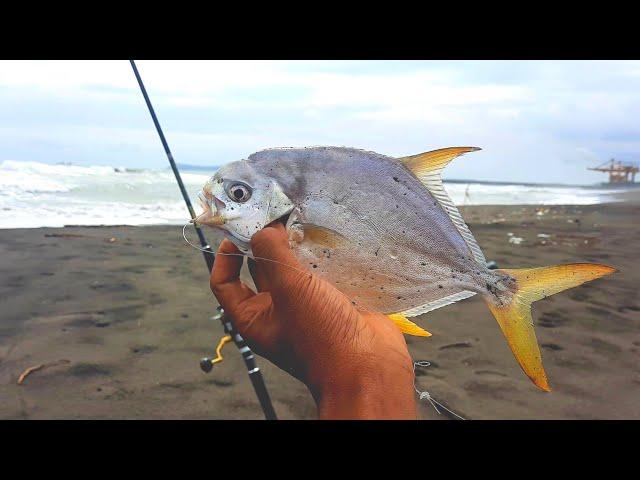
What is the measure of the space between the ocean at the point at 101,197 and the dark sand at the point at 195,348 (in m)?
0.58

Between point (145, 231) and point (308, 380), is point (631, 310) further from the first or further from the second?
point (145, 231)

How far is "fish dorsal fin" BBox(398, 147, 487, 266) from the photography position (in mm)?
985

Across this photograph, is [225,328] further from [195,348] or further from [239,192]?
[195,348]

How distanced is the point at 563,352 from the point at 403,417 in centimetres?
289

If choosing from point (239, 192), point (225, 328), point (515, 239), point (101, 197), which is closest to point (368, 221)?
point (239, 192)

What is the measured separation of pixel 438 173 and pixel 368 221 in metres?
0.18

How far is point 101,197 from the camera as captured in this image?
23.3 ft

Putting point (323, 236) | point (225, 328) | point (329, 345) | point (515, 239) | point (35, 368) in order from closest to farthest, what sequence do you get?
point (323, 236)
point (329, 345)
point (225, 328)
point (35, 368)
point (515, 239)

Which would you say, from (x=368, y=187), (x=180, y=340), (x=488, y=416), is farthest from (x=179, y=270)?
(x=368, y=187)

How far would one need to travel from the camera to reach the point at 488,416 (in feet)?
10.0

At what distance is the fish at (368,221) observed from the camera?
91 centimetres

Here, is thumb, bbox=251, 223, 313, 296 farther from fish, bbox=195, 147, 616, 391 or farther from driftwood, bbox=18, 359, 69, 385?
driftwood, bbox=18, 359, 69, 385

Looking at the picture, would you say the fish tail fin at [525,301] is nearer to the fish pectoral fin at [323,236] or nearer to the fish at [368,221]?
the fish at [368,221]

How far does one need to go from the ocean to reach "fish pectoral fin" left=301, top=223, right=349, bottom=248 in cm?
353
